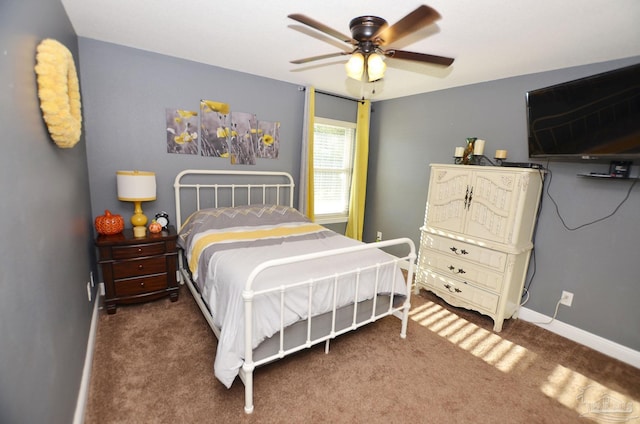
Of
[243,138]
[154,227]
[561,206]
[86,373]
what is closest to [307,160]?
[243,138]

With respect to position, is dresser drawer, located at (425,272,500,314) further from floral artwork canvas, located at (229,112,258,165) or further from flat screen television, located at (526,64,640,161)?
floral artwork canvas, located at (229,112,258,165)

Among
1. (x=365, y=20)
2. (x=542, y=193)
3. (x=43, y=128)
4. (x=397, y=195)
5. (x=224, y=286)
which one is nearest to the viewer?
(x=43, y=128)

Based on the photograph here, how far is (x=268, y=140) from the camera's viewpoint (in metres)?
3.40

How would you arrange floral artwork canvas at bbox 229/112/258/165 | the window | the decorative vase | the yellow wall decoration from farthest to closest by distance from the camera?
1. the window
2. floral artwork canvas at bbox 229/112/258/165
3. the decorative vase
4. the yellow wall decoration

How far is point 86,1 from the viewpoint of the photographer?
70.5 inches

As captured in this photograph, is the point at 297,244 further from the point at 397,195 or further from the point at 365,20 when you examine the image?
the point at 397,195

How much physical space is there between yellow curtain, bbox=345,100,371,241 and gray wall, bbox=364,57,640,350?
1.96ft

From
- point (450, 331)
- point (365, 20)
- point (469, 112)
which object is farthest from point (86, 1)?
point (450, 331)

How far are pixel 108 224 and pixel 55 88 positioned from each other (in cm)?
158

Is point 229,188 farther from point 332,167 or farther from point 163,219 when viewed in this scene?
point 332,167

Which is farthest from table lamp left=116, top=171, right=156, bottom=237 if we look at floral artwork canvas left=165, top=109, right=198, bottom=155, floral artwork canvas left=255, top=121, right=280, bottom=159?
floral artwork canvas left=255, top=121, right=280, bottom=159

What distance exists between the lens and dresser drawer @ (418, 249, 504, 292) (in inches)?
101

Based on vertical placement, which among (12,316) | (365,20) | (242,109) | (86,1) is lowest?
(12,316)

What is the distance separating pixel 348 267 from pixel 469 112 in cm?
234
